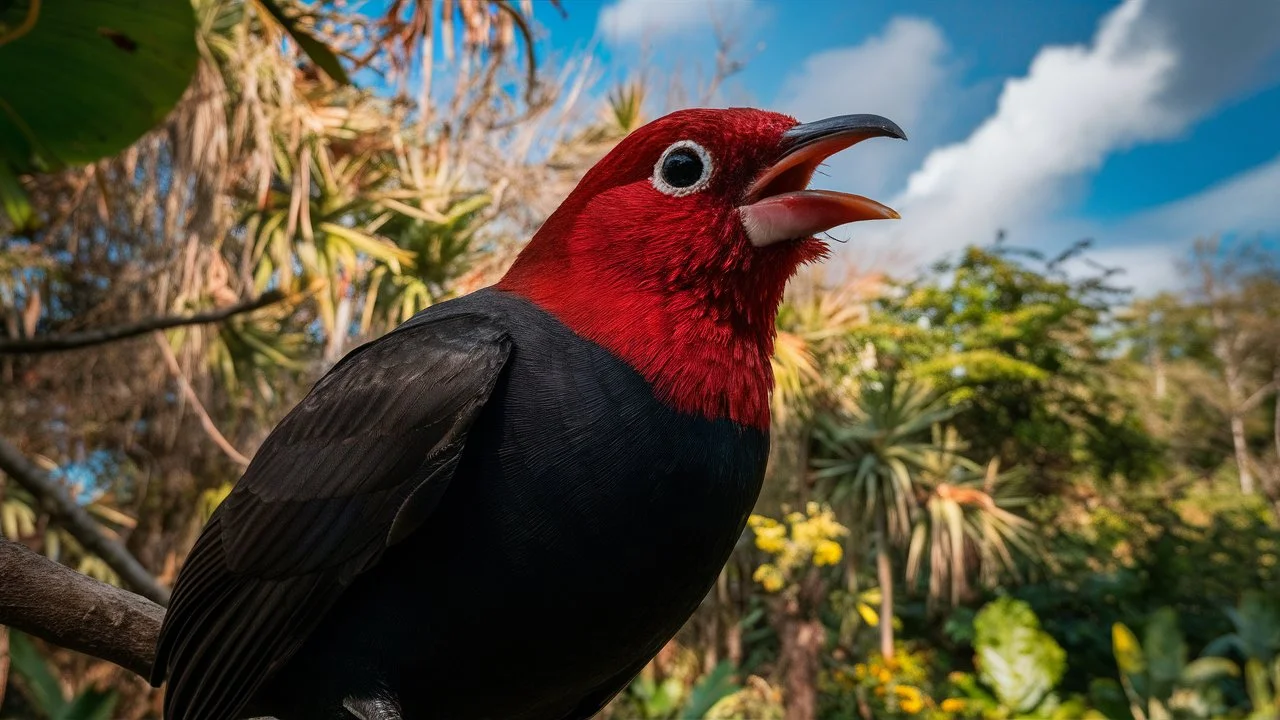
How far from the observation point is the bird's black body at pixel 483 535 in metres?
0.89

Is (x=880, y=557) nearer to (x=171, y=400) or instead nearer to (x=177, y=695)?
(x=171, y=400)

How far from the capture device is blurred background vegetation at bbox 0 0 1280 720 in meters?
3.14

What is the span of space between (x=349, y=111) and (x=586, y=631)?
7.47m

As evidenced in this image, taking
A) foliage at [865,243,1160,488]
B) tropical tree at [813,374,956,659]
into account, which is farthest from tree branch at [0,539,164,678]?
foliage at [865,243,1160,488]

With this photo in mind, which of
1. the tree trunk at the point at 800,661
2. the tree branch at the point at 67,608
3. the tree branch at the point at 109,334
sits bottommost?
the tree trunk at the point at 800,661

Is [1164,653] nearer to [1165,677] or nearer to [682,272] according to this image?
[1165,677]

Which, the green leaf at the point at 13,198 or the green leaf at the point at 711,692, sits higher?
the green leaf at the point at 13,198

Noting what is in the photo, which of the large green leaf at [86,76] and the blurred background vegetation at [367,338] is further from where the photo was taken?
the blurred background vegetation at [367,338]

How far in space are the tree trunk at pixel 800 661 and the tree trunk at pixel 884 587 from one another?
9.56 ft

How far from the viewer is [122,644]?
117cm

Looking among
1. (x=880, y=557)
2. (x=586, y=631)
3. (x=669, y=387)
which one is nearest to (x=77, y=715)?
(x=586, y=631)

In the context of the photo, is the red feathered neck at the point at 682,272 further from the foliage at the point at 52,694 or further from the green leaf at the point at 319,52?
the foliage at the point at 52,694

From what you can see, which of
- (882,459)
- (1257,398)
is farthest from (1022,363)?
(1257,398)

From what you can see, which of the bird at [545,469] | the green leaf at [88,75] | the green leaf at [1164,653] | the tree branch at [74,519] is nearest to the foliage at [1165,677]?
the green leaf at [1164,653]
